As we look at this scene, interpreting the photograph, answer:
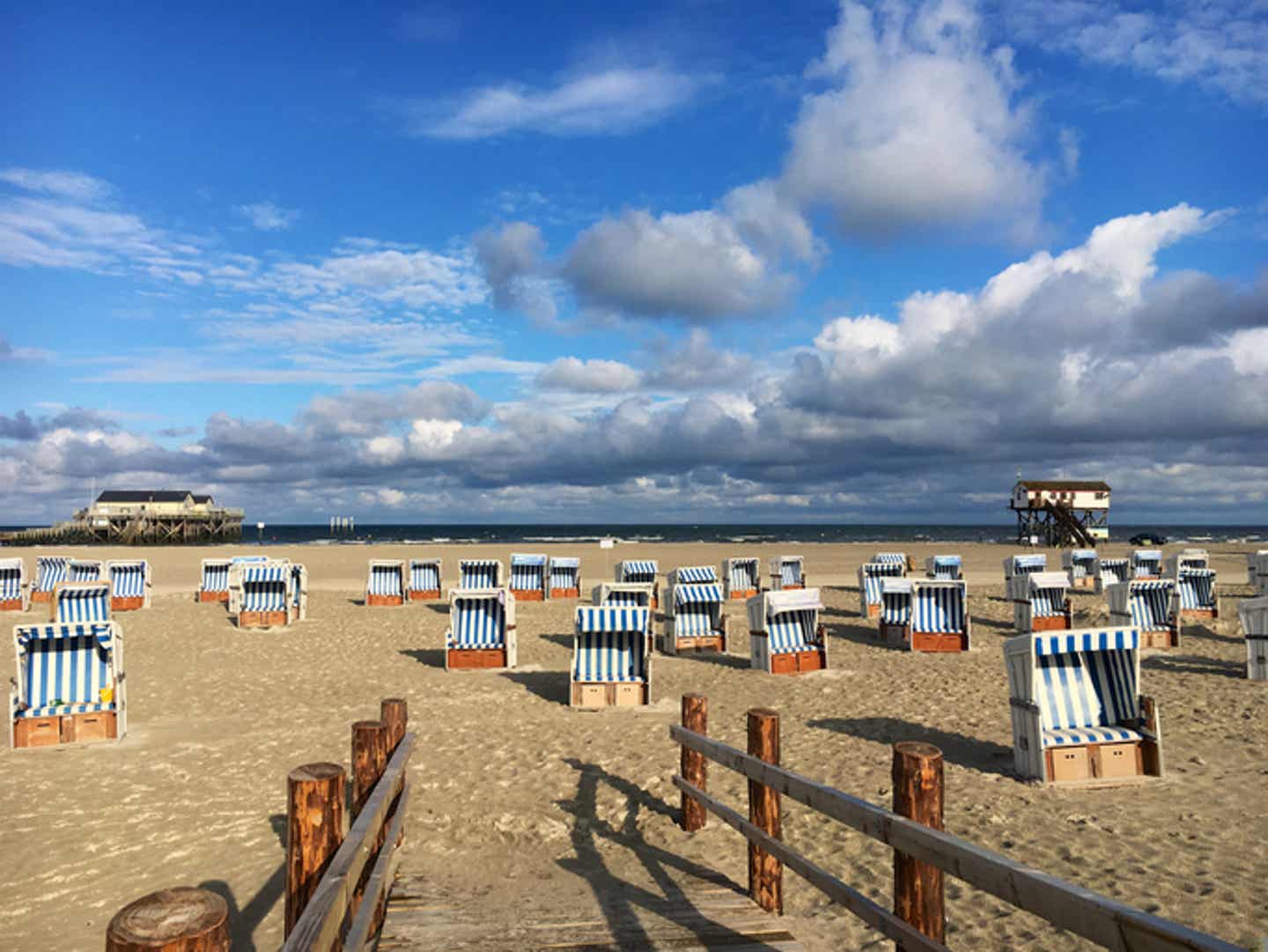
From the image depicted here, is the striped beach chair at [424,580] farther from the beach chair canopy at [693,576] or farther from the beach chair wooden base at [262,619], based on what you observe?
the beach chair canopy at [693,576]

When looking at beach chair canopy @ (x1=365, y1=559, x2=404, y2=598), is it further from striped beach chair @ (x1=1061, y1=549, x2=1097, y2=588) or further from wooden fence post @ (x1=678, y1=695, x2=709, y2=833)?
striped beach chair @ (x1=1061, y1=549, x2=1097, y2=588)

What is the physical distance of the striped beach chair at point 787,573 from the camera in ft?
75.4

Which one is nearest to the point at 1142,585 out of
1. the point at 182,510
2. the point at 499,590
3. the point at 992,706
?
the point at 992,706

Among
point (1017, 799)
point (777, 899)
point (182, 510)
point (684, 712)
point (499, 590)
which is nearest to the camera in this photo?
point (777, 899)

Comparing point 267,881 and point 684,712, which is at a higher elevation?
point 684,712

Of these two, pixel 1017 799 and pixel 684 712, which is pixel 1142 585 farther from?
pixel 684 712

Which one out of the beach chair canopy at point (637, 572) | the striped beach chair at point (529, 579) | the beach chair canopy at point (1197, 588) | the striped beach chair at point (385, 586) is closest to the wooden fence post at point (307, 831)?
the beach chair canopy at point (637, 572)

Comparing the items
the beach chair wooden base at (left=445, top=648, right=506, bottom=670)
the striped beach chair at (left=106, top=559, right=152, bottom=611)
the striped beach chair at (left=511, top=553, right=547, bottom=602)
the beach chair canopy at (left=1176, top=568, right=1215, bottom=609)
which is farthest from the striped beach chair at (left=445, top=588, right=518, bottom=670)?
the beach chair canopy at (left=1176, top=568, right=1215, bottom=609)

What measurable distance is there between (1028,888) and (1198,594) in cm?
1938

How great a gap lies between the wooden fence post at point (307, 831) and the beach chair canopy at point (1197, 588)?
1928 cm

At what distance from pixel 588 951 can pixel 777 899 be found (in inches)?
48.4

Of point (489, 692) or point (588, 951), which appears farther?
point (489, 692)

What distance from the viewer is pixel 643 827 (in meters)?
6.63

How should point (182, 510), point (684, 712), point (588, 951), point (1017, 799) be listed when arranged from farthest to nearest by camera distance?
point (182, 510)
point (1017, 799)
point (684, 712)
point (588, 951)
